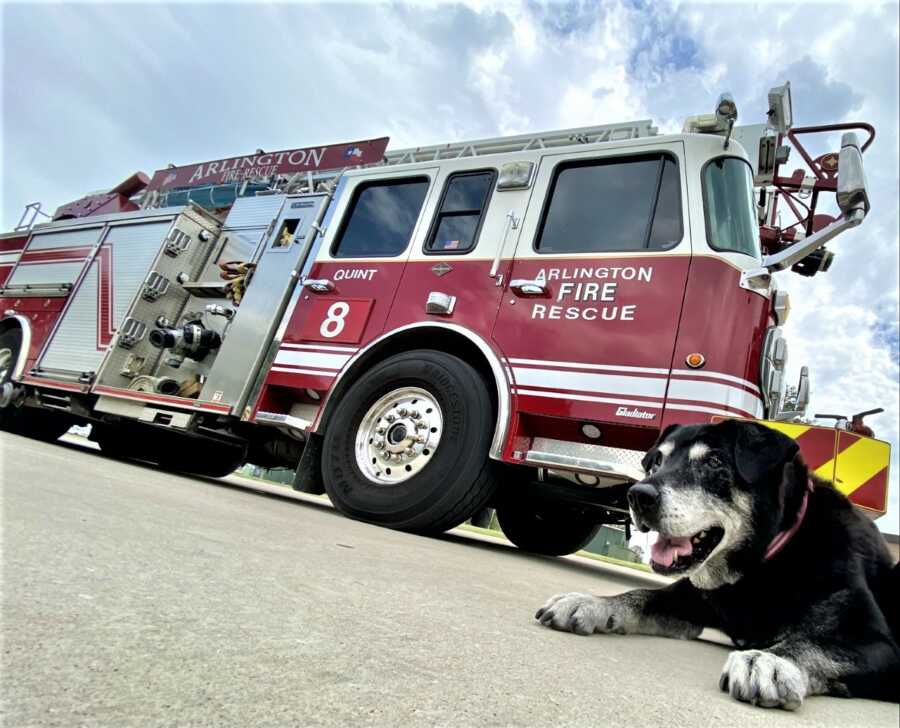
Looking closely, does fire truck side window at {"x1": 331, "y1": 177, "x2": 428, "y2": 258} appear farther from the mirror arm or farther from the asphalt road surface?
the asphalt road surface

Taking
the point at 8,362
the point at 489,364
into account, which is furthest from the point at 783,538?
the point at 8,362

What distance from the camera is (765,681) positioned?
1.26 m

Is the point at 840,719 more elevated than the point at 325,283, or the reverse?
the point at 325,283

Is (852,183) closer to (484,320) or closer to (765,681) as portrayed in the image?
(484,320)

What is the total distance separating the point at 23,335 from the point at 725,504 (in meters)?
7.35

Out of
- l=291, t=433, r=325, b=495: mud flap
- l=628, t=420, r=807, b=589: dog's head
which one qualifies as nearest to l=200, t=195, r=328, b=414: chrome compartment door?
l=291, t=433, r=325, b=495: mud flap

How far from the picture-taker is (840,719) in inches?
48.1

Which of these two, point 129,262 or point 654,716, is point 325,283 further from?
point 654,716

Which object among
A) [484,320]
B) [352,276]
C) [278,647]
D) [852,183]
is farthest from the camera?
[352,276]

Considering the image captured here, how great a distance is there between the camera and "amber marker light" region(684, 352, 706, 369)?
10.3 ft

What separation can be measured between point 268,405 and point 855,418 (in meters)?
3.78

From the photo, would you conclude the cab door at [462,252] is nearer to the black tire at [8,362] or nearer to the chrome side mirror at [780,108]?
the chrome side mirror at [780,108]

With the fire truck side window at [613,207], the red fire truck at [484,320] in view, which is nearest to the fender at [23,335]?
the red fire truck at [484,320]

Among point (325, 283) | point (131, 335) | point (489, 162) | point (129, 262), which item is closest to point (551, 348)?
point (489, 162)
